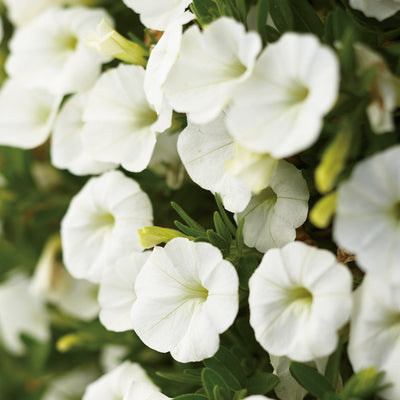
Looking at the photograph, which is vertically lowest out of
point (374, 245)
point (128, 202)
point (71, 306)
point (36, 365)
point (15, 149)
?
point (36, 365)

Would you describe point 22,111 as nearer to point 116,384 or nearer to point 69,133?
point 69,133

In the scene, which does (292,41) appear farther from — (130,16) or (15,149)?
(15,149)

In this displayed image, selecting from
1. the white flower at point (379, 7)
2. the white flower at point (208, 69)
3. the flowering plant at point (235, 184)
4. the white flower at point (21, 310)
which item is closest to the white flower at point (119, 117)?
the flowering plant at point (235, 184)

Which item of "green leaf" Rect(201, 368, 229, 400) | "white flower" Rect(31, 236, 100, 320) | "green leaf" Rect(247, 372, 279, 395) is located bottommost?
"white flower" Rect(31, 236, 100, 320)

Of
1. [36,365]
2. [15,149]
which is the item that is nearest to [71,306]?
[36,365]

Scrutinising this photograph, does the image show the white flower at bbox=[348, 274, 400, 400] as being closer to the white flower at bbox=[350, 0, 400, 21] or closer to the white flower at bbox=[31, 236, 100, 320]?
the white flower at bbox=[350, 0, 400, 21]

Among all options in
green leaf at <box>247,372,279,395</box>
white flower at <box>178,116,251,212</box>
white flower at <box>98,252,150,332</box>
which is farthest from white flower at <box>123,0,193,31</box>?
green leaf at <box>247,372,279,395</box>
